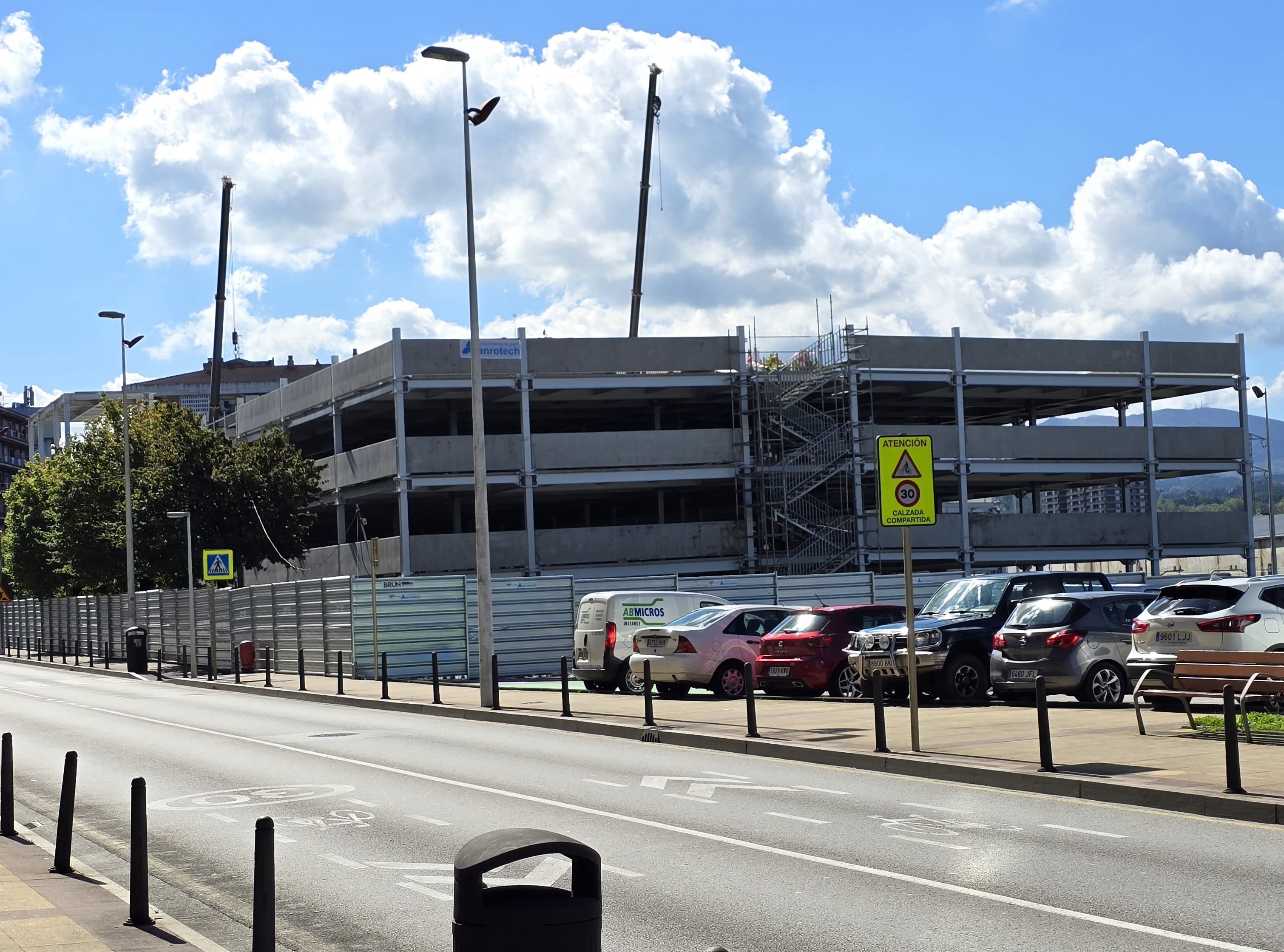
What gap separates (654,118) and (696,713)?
52.8m

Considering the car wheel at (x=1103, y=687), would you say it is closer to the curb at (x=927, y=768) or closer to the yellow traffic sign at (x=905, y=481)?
the curb at (x=927, y=768)

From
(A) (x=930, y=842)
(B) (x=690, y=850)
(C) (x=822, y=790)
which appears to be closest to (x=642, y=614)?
(C) (x=822, y=790)

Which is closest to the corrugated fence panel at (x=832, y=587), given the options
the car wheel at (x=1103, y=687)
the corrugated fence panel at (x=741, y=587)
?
the corrugated fence panel at (x=741, y=587)

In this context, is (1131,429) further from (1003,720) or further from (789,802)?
(789,802)

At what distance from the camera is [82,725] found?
24.3 metres

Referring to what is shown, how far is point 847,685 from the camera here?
23562mm

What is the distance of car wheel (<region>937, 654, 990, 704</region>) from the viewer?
21.9 m

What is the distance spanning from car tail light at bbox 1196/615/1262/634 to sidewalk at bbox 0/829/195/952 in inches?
502

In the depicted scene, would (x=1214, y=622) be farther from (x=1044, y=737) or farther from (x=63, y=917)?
(x=63, y=917)

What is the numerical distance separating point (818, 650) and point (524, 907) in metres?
19.5

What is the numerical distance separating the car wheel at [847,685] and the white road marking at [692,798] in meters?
9.69

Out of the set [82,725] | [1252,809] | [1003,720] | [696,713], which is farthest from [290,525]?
[1252,809]

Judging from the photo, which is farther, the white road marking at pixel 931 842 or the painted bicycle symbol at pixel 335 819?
the painted bicycle symbol at pixel 335 819

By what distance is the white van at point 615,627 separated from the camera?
2756 cm
